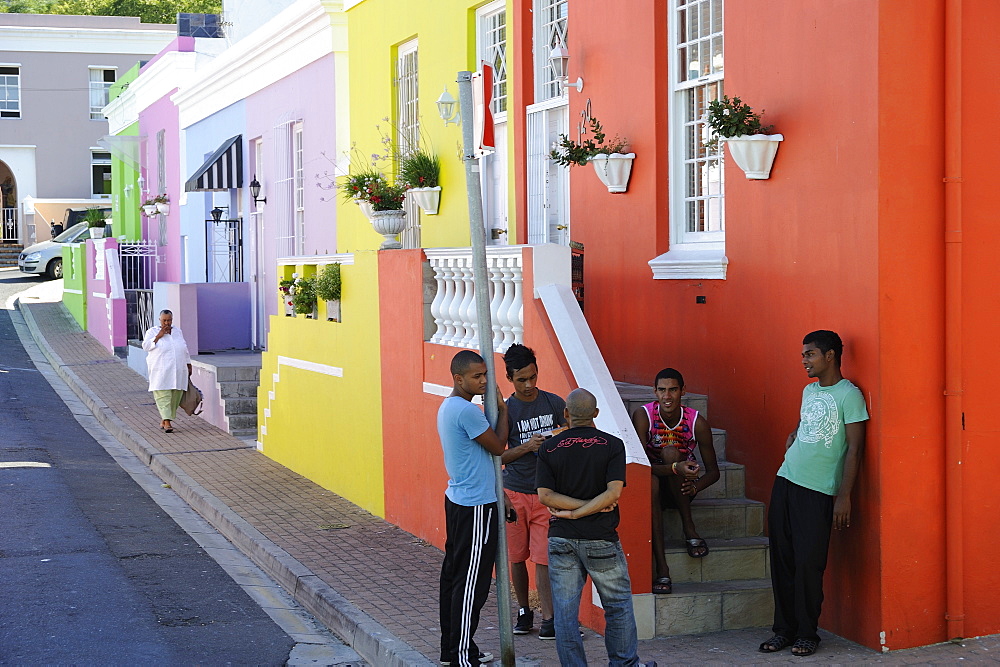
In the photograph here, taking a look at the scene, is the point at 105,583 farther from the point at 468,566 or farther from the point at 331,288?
the point at 331,288

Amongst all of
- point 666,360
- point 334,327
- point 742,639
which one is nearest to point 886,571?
point 742,639

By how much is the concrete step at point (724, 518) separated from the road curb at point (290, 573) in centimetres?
190

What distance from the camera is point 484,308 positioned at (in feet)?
20.5

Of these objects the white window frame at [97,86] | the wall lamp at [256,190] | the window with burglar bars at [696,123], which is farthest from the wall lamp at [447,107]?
the white window frame at [97,86]

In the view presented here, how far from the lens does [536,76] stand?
11062 mm

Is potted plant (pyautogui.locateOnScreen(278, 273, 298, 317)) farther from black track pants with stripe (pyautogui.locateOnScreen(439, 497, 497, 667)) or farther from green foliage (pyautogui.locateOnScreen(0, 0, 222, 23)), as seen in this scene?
green foliage (pyautogui.locateOnScreen(0, 0, 222, 23))

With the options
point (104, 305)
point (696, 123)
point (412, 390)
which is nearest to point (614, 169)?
point (696, 123)

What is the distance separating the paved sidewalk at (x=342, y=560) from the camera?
6.82 meters

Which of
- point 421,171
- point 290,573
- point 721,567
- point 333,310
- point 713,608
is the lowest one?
point 290,573

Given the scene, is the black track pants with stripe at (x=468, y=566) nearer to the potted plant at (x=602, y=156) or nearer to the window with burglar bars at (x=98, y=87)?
the potted plant at (x=602, y=156)

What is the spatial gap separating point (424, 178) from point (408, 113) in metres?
1.23

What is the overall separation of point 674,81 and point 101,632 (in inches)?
216

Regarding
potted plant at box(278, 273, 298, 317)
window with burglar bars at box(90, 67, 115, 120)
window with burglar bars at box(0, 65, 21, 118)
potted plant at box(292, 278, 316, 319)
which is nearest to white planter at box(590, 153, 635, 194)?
potted plant at box(292, 278, 316, 319)

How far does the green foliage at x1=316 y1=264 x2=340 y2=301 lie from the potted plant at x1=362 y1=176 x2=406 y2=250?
0.82 meters
